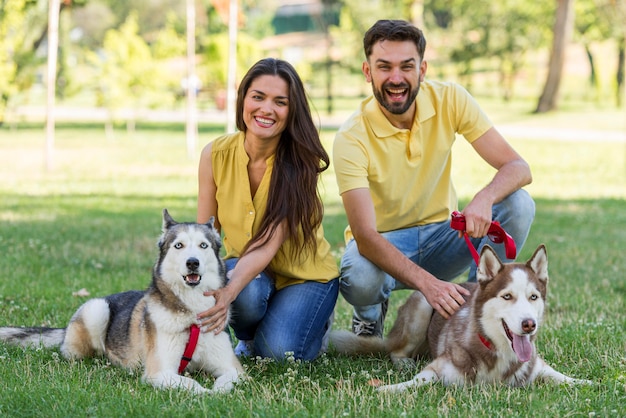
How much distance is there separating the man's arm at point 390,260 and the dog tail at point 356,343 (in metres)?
0.56

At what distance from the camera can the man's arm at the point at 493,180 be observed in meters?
5.11

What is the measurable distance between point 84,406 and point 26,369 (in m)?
0.90

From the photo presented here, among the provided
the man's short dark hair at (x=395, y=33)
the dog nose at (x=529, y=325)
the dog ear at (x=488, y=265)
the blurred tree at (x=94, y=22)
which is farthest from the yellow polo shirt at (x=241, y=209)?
the blurred tree at (x=94, y=22)

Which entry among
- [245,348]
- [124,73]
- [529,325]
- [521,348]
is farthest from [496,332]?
[124,73]

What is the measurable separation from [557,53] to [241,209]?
2761 centimetres

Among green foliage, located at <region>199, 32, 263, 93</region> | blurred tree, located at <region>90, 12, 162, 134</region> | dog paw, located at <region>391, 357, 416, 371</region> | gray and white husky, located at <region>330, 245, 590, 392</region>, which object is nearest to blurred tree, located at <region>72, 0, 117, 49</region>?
green foliage, located at <region>199, 32, 263, 93</region>

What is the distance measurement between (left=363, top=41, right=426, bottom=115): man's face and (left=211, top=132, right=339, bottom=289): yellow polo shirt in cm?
92

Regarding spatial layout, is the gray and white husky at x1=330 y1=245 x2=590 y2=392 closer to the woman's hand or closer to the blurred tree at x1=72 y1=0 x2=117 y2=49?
the woman's hand

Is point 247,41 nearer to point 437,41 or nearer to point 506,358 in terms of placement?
point 437,41

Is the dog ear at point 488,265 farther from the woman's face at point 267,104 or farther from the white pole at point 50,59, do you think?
the white pole at point 50,59

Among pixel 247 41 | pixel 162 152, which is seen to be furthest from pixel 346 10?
pixel 162 152

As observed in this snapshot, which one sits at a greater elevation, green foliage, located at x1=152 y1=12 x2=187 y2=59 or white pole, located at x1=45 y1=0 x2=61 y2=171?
green foliage, located at x1=152 y1=12 x2=187 y2=59

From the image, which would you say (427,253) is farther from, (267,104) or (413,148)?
(267,104)

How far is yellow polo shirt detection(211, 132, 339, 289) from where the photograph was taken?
212 inches
